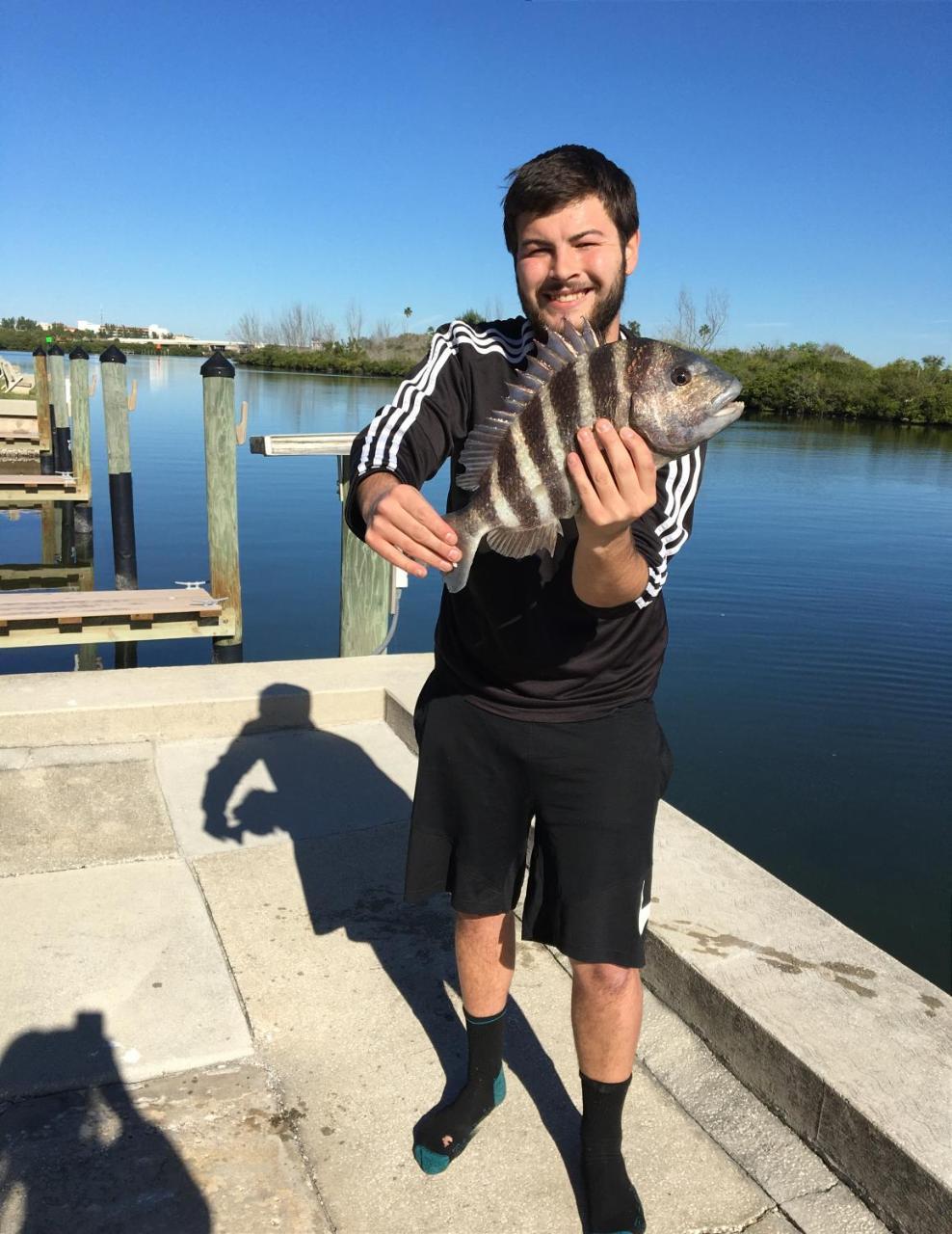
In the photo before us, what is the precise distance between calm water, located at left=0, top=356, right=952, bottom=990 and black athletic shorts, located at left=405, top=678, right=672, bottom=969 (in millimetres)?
3672

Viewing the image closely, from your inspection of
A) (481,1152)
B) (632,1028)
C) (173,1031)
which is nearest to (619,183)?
(632,1028)

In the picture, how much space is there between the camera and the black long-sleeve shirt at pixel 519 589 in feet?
6.68

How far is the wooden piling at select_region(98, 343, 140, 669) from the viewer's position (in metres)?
11.3

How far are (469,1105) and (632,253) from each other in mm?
2123

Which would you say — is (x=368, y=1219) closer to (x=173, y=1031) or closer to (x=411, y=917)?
(x=173, y=1031)

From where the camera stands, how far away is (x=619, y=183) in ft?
6.89

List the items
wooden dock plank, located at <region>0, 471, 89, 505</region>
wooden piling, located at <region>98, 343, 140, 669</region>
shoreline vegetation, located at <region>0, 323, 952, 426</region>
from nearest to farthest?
wooden piling, located at <region>98, 343, 140, 669</region>, wooden dock plank, located at <region>0, 471, 89, 505</region>, shoreline vegetation, located at <region>0, 323, 952, 426</region>

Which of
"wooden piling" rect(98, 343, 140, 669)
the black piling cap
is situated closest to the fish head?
the black piling cap

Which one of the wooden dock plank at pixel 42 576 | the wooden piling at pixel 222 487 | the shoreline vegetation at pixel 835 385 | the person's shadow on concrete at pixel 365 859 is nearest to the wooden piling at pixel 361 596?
the person's shadow on concrete at pixel 365 859

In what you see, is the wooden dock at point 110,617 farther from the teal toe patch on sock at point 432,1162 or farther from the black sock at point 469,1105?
the teal toe patch on sock at point 432,1162

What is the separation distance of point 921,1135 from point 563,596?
1391mm

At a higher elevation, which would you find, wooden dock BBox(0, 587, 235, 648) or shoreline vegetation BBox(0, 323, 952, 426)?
shoreline vegetation BBox(0, 323, 952, 426)

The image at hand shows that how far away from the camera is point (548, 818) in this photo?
214 cm

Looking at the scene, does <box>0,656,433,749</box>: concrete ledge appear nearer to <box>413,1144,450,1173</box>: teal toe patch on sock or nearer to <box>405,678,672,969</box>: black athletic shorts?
<box>405,678,672,969</box>: black athletic shorts
